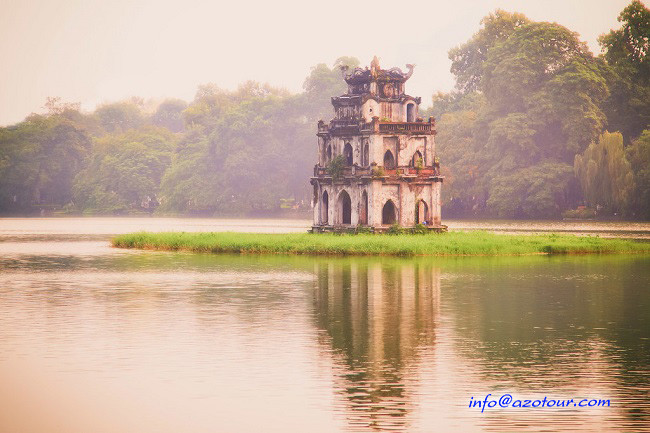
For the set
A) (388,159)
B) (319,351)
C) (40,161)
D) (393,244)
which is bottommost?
(319,351)

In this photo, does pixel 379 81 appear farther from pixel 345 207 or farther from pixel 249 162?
pixel 249 162

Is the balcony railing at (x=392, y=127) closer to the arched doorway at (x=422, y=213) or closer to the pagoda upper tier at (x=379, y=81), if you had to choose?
the pagoda upper tier at (x=379, y=81)

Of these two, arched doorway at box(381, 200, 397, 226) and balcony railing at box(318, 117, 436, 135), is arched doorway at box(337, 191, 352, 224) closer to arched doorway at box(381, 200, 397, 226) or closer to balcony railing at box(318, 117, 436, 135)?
arched doorway at box(381, 200, 397, 226)

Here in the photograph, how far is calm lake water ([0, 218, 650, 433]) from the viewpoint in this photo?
19.1 m

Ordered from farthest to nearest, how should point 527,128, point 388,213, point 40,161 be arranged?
point 40,161
point 527,128
point 388,213

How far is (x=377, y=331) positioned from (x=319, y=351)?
3.72 meters

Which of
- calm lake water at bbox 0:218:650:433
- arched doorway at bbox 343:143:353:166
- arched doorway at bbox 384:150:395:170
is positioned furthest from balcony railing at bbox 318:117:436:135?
calm lake water at bbox 0:218:650:433

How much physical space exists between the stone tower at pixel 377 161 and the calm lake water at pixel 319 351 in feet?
74.4

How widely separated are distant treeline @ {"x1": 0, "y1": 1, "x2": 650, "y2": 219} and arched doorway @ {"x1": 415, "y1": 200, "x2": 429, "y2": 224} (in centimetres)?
→ 3245

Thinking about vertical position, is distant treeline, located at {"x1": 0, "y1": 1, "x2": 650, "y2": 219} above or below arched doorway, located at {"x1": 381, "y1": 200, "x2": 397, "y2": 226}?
above

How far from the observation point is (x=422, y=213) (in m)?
70.7

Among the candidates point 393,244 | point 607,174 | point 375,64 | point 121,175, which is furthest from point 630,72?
point 121,175

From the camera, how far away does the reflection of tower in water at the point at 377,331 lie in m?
19.8

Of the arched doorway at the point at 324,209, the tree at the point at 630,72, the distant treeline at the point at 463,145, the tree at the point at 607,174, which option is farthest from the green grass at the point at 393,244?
the tree at the point at 630,72
